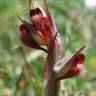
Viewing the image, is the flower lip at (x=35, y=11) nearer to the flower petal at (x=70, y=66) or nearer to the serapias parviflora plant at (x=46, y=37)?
the serapias parviflora plant at (x=46, y=37)

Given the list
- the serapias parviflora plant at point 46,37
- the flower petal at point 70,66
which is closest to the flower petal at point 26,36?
the serapias parviflora plant at point 46,37

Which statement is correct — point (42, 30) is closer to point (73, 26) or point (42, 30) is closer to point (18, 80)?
point (18, 80)

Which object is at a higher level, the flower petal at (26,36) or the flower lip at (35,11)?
the flower lip at (35,11)

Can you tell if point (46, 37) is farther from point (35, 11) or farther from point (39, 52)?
point (39, 52)

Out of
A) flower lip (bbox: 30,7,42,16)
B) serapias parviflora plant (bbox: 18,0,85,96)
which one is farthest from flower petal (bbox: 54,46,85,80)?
flower lip (bbox: 30,7,42,16)

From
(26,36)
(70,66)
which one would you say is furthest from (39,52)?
(70,66)

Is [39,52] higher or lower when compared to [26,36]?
lower

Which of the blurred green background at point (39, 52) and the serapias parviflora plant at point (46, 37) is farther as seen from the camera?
the blurred green background at point (39, 52)

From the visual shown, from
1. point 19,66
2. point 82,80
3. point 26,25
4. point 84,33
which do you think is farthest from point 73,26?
point 26,25

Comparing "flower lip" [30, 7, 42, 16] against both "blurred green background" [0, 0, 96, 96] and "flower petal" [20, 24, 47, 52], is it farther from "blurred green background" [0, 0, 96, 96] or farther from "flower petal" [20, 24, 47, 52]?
"blurred green background" [0, 0, 96, 96]
